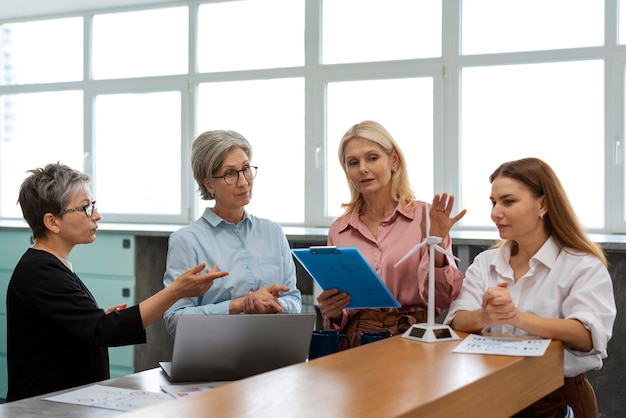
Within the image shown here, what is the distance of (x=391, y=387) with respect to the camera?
4.78 ft

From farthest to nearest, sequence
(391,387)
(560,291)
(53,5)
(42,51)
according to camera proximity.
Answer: (42,51) < (53,5) < (560,291) < (391,387)

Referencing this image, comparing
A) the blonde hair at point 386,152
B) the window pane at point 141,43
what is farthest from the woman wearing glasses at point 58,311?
the window pane at point 141,43

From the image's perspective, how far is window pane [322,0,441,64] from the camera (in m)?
4.87

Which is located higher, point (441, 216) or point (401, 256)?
point (441, 216)

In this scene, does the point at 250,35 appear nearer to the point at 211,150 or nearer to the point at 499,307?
the point at 211,150

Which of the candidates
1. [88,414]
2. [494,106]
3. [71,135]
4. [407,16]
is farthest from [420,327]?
[71,135]

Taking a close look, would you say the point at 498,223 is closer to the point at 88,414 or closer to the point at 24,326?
the point at 88,414

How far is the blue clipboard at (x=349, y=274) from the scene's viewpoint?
203cm

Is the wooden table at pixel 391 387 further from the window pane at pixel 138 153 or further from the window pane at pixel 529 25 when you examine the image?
the window pane at pixel 138 153

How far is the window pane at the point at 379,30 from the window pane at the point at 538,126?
0.36 metres

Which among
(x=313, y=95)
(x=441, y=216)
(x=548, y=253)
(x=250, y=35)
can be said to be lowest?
(x=548, y=253)

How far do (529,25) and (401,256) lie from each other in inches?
108

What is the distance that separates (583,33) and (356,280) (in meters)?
3.05

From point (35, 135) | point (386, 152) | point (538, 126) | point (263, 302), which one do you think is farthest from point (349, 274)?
point (35, 135)
